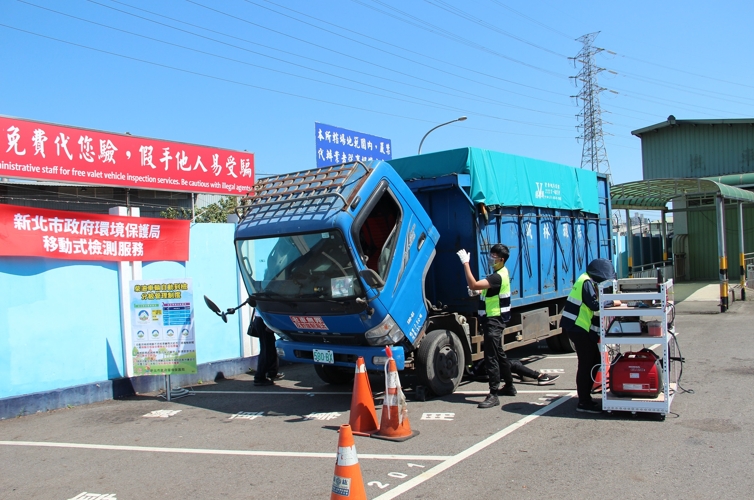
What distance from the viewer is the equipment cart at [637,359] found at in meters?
6.42

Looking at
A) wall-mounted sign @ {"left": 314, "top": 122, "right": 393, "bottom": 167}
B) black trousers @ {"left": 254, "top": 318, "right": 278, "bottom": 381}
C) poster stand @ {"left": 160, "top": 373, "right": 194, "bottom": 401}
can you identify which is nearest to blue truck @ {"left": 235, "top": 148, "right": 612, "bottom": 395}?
black trousers @ {"left": 254, "top": 318, "right": 278, "bottom": 381}

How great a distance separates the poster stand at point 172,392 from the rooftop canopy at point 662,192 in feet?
45.8

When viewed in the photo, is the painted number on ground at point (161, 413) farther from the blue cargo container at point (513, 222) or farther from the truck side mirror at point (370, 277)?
the blue cargo container at point (513, 222)

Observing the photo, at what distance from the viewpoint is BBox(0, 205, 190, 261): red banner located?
811 cm

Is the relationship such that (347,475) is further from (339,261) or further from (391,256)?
(391,256)

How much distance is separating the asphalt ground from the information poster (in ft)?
1.80

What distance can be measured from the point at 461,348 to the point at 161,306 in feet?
14.0

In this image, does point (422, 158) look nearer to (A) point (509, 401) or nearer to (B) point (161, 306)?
(A) point (509, 401)

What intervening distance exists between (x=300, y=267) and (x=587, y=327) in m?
3.33

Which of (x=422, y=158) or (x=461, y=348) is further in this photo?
(x=422, y=158)

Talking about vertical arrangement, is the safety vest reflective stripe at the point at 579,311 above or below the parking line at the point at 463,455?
above

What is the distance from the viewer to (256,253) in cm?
759

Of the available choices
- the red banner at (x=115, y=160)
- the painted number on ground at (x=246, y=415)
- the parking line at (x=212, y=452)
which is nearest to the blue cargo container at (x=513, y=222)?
the painted number on ground at (x=246, y=415)

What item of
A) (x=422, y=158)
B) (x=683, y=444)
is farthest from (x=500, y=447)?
(x=422, y=158)
